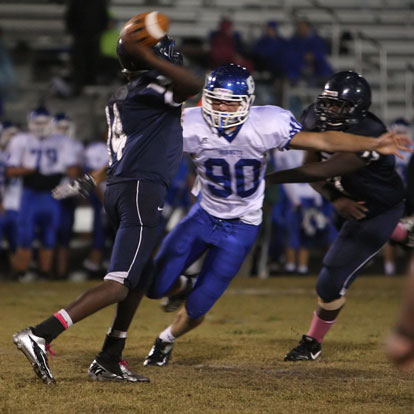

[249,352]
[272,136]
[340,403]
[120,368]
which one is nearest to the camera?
[340,403]

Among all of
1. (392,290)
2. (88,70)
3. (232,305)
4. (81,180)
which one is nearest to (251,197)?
(81,180)

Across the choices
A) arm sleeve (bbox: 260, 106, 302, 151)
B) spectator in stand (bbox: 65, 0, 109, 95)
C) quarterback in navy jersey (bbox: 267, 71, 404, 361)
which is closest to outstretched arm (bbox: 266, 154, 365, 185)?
quarterback in navy jersey (bbox: 267, 71, 404, 361)

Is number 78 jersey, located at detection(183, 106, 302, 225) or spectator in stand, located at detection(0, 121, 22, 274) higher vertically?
number 78 jersey, located at detection(183, 106, 302, 225)

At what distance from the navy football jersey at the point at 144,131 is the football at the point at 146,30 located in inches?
10.8

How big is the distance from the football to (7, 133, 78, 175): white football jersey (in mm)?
6404

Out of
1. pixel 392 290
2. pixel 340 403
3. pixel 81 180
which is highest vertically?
pixel 81 180

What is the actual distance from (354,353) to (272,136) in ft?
5.57

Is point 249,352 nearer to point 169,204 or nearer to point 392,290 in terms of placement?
point 392,290

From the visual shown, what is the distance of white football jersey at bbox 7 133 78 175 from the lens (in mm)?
10758

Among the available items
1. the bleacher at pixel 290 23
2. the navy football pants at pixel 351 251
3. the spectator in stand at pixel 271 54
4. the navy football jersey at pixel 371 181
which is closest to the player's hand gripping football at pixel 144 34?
the navy football jersey at pixel 371 181

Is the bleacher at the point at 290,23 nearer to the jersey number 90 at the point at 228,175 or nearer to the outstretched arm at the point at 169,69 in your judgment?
the jersey number 90 at the point at 228,175

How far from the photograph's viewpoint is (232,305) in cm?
873

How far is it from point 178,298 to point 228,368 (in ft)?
1.79

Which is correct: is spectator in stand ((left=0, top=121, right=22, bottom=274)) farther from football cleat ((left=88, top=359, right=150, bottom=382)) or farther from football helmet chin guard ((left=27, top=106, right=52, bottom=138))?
football cleat ((left=88, top=359, right=150, bottom=382))
